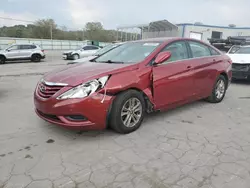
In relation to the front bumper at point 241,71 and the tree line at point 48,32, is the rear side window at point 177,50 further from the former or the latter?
the tree line at point 48,32

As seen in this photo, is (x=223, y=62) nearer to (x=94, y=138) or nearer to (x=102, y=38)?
(x=94, y=138)

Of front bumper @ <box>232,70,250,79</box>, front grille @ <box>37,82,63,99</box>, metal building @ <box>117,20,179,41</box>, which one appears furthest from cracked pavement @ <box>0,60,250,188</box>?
metal building @ <box>117,20,179,41</box>

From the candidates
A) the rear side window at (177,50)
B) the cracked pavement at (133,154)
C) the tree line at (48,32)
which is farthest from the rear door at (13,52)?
the tree line at (48,32)

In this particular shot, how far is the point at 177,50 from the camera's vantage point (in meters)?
4.38

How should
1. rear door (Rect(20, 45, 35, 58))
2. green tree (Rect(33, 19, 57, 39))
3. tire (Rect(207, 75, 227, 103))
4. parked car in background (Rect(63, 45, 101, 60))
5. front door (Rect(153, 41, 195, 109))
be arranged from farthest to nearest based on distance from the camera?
green tree (Rect(33, 19, 57, 39))
parked car in background (Rect(63, 45, 101, 60))
rear door (Rect(20, 45, 35, 58))
tire (Rect(207, 75, 227, 103))
front door (Rect(153, 41, 195, 109))

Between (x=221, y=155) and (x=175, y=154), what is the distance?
614 millimetres

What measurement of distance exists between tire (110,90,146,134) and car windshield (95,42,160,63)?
0.70 meters

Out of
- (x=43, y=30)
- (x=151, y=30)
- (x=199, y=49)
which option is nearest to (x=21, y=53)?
(x=199, y=49)

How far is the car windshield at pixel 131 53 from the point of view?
400 centimetres

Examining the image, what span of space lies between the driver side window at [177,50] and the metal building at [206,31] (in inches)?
1202

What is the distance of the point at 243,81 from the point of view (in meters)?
8.98

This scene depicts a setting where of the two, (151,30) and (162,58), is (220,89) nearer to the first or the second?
(162,58)

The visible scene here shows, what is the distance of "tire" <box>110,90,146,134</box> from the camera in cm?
335

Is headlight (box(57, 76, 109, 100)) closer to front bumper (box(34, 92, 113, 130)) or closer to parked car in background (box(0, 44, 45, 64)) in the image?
front bumper (box(34, 92, 113, 130))
